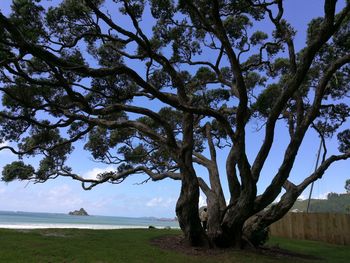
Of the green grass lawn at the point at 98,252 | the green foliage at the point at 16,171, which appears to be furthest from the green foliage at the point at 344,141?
the green foliage at the point at 16,171

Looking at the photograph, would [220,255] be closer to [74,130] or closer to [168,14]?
[168,14]

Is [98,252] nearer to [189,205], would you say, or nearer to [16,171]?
[189,205]

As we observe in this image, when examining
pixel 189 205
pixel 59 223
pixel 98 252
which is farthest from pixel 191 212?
pixel 59 223

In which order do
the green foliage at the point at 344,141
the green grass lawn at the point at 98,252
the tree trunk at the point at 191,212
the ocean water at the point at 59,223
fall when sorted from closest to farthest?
the green grass lawn at the point at 98,252, the tree trunk at the point at 191,212, the green foliage at the point at 344,141, the ocean water at the point at 59,223

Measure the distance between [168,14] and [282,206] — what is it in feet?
24.5

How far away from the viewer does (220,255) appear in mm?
12195

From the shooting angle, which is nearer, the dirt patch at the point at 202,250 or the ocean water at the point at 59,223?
the dirt patch at the point at 202,250

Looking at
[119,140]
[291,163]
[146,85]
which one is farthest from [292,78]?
[119,140]

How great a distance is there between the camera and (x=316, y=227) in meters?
21.2

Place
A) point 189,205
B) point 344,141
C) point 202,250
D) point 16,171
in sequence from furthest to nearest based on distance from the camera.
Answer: point 16,171 → point 344,141 → point 189,205 → point 202,250

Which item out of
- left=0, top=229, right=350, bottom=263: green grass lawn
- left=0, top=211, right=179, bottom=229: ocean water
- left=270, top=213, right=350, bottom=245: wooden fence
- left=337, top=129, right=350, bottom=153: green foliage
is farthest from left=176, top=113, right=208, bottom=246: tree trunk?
left=0, top=211, right=179, bottom=229: ocean water

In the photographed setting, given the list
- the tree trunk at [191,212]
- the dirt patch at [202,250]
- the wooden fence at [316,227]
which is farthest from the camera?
the wooden fence at [316,227]

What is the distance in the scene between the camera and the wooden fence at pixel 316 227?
20078mm

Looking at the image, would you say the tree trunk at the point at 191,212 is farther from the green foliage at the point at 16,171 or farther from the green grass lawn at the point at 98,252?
the green foliage at the point at 16,171
